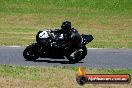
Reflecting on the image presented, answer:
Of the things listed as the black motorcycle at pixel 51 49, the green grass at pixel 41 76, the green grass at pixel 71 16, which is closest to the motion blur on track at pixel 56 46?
the black motorcycle at pixel 51 49

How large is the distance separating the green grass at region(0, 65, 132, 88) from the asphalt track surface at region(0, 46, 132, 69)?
1.45m

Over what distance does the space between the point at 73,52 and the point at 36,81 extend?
533 cm

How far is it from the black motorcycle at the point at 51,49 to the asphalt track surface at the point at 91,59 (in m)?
0.25

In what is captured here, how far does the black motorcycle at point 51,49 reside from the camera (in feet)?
62.6

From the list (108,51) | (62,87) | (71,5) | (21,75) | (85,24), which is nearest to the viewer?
(62,87)

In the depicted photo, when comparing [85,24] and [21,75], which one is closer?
[21,75]

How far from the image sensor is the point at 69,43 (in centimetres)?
1925

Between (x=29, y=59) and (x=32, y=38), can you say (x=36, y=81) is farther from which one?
(x=32, y=38)

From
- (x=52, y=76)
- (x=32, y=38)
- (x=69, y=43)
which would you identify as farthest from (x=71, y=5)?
(x=52, y=76)

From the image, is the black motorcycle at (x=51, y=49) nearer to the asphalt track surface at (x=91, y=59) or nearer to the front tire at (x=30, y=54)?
the front tire at (x=30, y=54)

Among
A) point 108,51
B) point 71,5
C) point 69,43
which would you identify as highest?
point 69,43

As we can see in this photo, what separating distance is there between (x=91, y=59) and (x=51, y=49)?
6.40 ft

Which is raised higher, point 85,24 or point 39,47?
point 39,47

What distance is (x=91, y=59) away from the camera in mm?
20266
